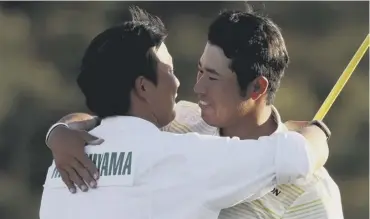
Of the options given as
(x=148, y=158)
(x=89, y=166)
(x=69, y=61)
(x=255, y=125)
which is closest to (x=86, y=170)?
(x=89, y=166)

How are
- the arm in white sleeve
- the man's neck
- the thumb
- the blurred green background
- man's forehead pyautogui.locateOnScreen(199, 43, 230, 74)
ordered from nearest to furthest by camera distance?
the arm in white sleeve < the thumb < man's forehead pyautogui.locateOnScreen(199, 43, 230, 74) < the man's neck < the blurred green background

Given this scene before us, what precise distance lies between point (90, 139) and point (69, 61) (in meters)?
4.20

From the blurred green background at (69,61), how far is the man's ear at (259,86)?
386 centimetres

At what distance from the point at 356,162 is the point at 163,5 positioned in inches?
61.0

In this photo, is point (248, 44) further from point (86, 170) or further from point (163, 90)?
point (86, 170)

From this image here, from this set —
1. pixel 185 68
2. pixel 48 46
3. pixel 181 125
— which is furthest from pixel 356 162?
pixel 181 125

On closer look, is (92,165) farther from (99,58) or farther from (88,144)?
(99,58)

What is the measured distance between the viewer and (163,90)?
2.61 metres

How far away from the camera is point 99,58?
2553 millimetres

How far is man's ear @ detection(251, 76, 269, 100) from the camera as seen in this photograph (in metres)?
2.71

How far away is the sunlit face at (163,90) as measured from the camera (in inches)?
102

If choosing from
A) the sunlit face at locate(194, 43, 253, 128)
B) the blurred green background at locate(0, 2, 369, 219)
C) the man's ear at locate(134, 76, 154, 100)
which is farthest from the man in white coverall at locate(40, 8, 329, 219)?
the blurred green background at locate(0, 2, 369, 219)

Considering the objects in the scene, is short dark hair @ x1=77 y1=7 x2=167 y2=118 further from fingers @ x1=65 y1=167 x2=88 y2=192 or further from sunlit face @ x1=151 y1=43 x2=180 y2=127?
fingers @ x1=65 y1=167 x2=88 y2=192

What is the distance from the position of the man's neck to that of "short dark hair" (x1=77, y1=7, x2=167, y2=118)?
1.00ft
